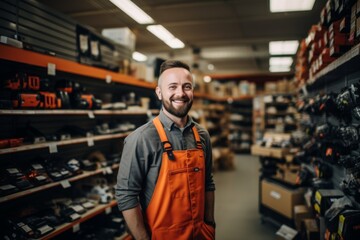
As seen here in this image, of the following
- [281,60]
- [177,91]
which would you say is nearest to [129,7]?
[177,91]

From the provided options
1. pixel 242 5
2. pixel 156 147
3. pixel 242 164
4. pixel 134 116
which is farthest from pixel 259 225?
pixel 242 164

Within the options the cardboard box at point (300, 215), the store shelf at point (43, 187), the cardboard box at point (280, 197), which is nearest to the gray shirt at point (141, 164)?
the store shelf at point (43, 187)

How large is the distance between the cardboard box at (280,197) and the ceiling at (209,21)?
2.43m

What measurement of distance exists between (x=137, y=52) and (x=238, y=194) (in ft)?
16.6

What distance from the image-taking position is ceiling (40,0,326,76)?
11.4 feet

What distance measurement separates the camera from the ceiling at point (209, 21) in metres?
3.48

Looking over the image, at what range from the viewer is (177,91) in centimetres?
186

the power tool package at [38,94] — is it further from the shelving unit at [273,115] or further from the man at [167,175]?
the shelving unit at [273,115]

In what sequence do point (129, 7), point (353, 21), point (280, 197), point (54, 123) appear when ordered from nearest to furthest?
point (353, 21)
point (129, 7)
point (54, 123)
point (280, 197)

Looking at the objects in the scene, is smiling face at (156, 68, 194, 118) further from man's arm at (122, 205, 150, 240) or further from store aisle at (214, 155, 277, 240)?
store aisle at (214, 155, 277, 240)

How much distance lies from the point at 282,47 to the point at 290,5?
3417mm

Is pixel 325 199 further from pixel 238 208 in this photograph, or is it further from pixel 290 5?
pixel 290 5

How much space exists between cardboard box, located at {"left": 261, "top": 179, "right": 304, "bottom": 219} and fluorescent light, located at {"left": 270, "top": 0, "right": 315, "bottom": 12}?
2.72m

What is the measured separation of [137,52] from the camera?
826 cm
